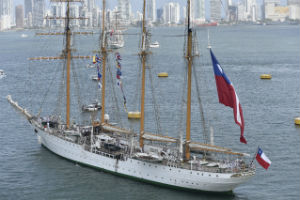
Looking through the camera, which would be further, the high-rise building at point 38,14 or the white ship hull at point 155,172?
the high-rise building at point 38,14

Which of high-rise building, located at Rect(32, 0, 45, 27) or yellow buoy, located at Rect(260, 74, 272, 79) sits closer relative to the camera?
high-rise building, located at Rect(32, 0, 45, 27)

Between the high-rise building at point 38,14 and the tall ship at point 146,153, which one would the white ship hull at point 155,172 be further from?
the high-rise building at point 38,14

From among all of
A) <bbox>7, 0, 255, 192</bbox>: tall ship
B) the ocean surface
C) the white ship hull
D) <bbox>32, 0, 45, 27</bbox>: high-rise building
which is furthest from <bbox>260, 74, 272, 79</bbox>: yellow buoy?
the white ship hull

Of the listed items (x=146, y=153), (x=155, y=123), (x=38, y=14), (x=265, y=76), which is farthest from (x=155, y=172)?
(x=265, y=76)

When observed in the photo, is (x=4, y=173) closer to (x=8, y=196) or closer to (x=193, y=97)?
(x=8, y=196)

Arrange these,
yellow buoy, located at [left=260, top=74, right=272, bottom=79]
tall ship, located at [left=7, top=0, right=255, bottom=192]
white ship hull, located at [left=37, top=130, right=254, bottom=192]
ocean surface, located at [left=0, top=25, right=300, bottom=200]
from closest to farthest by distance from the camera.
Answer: white ship hull, located at [left=37, top=130, right=254, bottom=192] < tall ship, located at [left=7, top=0, right=255, bottom=192] < ocean surface, located at [left=0, top=25, right=300, bottom=200] < yellow buoy, located at [left=260, top=74, right=272, bottom=79]

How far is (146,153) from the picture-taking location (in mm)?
50000

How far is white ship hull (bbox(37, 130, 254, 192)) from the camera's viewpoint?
4584cm

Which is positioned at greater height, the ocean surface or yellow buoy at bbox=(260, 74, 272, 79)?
yellow buoy at bbox=(260, 74, 272, 79)

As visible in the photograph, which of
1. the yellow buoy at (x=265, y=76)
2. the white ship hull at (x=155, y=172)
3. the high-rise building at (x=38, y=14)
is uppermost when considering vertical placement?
the high-rise building at (x=38, y=14)

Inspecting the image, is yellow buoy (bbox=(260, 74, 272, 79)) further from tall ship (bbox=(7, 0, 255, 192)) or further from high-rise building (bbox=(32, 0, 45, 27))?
tall ship (bbox=(7, 0, 255, 192))

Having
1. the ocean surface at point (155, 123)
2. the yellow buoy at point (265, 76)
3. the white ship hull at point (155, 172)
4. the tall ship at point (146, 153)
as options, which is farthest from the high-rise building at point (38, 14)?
the yellow buoy at point (265, 76)

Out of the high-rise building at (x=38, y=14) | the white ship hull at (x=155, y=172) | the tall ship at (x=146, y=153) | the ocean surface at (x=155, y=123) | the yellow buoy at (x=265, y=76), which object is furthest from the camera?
the yellow buoy at (x=265, y=76)

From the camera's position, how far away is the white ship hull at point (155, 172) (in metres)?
45.8
